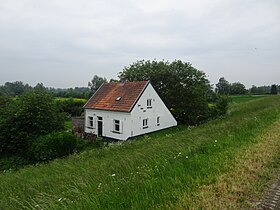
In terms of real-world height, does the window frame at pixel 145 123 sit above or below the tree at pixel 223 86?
below

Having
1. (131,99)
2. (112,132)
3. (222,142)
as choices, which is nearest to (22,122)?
(112,132)

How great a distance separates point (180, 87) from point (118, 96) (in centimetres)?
1094

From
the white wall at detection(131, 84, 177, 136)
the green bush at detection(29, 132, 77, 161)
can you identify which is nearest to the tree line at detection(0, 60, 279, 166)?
the green bush at detection(29, 132, 77, 161)

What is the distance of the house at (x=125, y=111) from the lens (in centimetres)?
2330

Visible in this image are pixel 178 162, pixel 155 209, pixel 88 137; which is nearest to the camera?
pixel 155 209

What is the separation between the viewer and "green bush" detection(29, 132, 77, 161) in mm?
16781

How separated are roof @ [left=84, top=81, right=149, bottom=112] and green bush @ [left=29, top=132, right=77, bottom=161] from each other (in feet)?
22.5

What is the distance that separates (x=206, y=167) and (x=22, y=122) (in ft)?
60.9

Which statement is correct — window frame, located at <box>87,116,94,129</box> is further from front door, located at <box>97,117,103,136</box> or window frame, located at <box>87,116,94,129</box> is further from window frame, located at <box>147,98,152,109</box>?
window frame, located at <box>147,98,152,109</box>

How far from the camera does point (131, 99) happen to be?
78.8ft

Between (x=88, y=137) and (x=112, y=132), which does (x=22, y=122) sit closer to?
(x=88, y=137)

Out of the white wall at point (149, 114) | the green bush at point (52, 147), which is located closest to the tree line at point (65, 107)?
the green bush at point (52, 147)

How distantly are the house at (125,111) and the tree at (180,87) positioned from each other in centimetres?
511

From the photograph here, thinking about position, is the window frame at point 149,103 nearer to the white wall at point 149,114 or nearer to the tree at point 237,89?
the white wall at point 149,114
